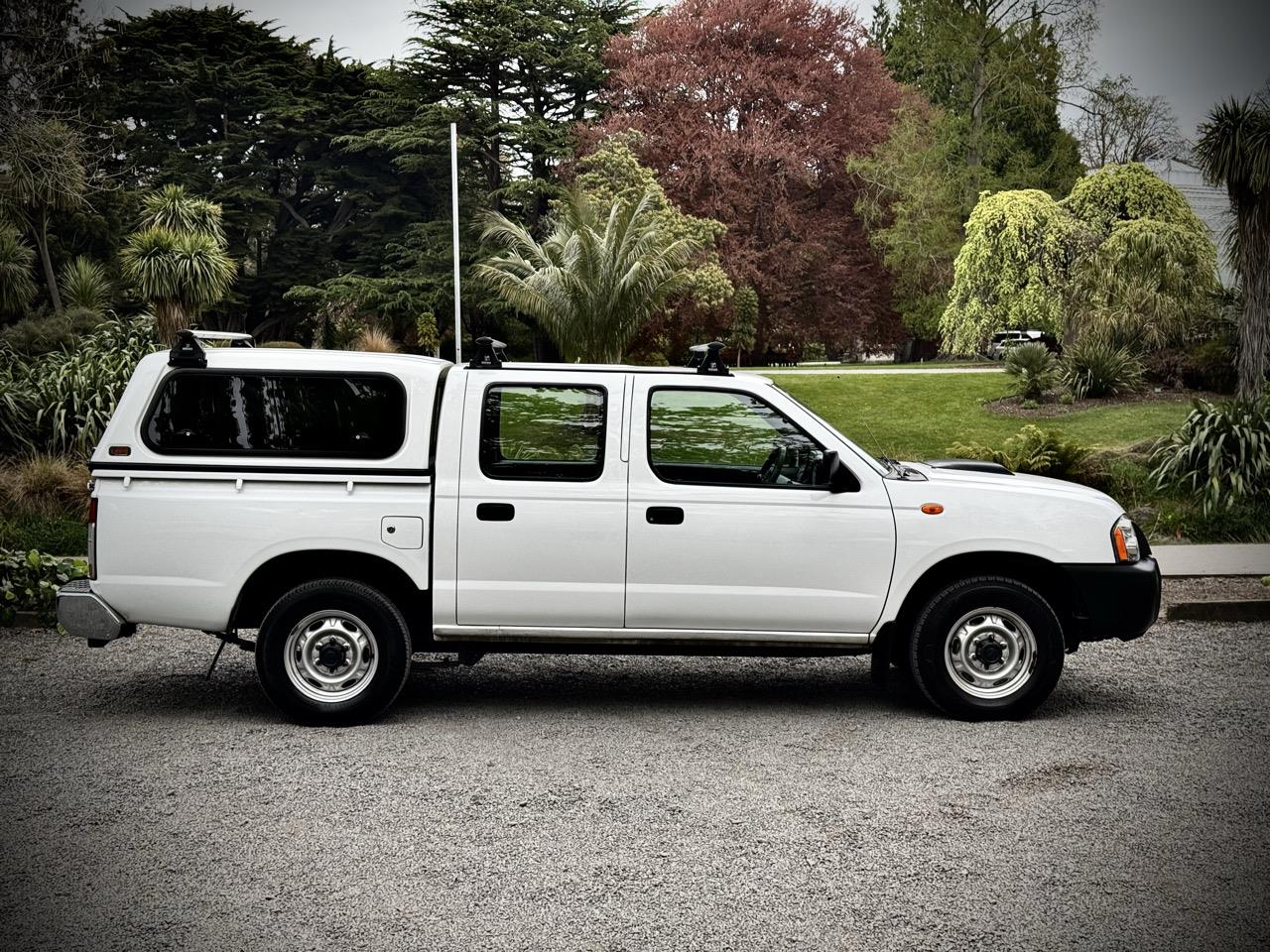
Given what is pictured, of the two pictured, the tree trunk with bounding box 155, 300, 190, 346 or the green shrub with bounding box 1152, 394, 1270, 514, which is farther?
the tree trunk with bounding box 155, 300, 190, 346

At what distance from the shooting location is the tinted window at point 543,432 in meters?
6.53

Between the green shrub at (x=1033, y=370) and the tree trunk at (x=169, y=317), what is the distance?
596 inches

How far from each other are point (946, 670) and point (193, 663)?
485 centimetres

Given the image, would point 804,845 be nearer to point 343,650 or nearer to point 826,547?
point 826,547

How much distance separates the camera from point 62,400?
15.8 m

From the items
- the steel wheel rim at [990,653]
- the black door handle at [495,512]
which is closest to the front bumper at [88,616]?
→ the black door handle at [495,512]

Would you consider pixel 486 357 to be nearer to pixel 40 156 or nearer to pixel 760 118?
pixel 40 156

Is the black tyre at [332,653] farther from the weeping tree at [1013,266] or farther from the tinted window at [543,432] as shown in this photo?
the weeping tree at [1013,266]

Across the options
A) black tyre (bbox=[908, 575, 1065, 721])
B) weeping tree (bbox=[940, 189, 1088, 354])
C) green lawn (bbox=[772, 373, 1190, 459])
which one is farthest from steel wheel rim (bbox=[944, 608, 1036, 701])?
weeping tree (bbox=[940, 189, 1088, 354])

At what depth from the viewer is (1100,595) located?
6547mm

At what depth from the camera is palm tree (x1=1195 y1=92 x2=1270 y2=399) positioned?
1711 cm

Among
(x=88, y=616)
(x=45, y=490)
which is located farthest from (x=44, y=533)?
(x=88, y=616)

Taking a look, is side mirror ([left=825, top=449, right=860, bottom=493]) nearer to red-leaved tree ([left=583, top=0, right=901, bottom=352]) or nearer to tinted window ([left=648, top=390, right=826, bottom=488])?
tinted window ([left=648, top=390, right=826, bottom=488])

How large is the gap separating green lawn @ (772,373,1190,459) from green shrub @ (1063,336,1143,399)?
0.94 metres
